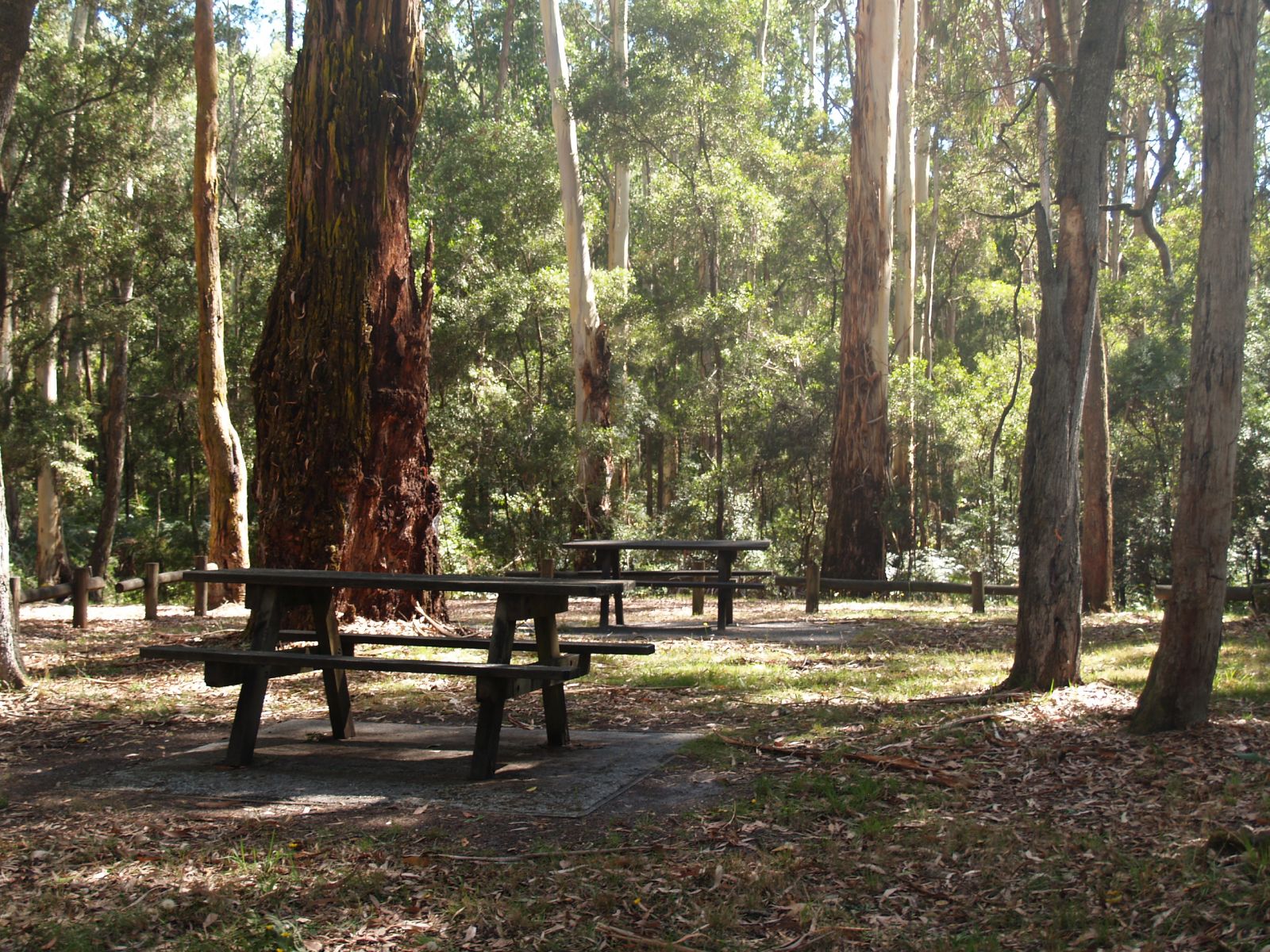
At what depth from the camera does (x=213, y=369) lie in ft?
53.7

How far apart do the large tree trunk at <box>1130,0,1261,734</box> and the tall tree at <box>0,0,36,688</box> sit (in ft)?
21.4

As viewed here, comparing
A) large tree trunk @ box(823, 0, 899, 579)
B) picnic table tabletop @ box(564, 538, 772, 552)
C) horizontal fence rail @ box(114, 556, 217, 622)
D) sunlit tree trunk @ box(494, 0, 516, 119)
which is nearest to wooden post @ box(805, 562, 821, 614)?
picnic table tabletop @ box(564, 538, 772, 552)

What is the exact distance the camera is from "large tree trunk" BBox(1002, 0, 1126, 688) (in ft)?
22.5

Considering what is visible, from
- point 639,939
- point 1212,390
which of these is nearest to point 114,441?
point 1212,390

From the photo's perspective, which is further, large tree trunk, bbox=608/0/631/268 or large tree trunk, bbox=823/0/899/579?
large tree trunk, bbox=608/0/631/268

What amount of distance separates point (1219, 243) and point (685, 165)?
18949 millimetres

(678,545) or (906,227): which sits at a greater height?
(906,227)

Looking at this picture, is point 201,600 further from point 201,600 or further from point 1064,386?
point 1064,386

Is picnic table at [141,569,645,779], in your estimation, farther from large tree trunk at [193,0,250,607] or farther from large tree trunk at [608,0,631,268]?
large tree trunk at [608,0,631,268]

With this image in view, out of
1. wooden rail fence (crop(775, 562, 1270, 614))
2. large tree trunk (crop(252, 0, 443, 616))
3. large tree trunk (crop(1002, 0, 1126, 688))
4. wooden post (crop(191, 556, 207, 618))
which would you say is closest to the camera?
large tree trunk (crop(1002, 0, 1126, 688))

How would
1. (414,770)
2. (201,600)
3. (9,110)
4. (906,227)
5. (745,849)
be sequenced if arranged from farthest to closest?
(906,227), (201,600), (9,110), (414,770), (745,849)

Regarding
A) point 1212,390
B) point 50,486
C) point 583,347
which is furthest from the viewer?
point 50,486

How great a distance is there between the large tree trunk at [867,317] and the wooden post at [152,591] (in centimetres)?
985

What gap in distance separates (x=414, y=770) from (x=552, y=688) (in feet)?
2.46
